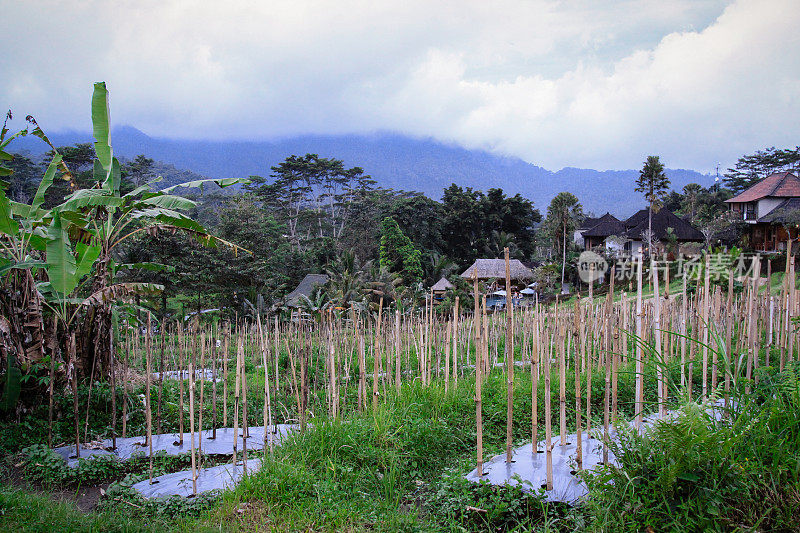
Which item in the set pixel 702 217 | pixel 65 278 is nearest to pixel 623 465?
pixel 65 278

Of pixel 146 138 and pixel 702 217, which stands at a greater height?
pixel 146 138

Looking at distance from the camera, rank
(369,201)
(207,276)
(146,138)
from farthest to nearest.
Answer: (146,138), (369,201), (207,276)

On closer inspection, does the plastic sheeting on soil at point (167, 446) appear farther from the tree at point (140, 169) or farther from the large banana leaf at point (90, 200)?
the tree at point (140, 169)

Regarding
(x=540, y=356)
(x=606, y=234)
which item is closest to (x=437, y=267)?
(x=606, y=234)

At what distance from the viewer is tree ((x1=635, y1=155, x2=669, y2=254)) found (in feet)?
75.7

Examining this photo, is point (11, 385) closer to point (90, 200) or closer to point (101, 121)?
point (90, 200)

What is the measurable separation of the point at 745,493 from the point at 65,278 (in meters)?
4.37

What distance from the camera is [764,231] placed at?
21.6 m

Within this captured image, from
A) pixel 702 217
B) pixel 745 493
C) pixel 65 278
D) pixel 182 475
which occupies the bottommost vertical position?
pixel 182 475

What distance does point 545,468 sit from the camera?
267 cm

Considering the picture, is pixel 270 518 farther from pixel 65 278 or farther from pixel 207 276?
pixel 207 276

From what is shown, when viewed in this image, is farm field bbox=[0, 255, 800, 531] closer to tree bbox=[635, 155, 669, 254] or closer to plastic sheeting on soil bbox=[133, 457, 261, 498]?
plastic sheeting on soil bbox=[133, 457, 261, 498]

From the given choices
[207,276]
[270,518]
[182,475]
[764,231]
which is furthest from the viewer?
[764,231]

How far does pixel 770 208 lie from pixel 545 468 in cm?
2414
